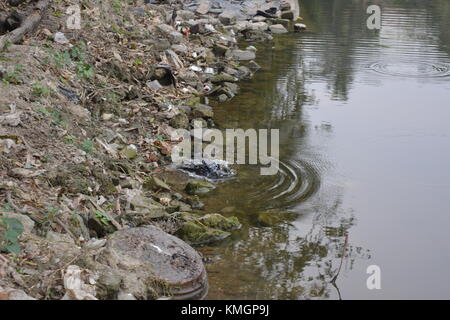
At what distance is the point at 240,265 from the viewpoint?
21.3 feet

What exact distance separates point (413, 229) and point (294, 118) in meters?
4.31

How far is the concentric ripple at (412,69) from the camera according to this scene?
14.8 metres

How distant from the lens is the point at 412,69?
15273mm

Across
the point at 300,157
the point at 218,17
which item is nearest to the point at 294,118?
the point at 300,157

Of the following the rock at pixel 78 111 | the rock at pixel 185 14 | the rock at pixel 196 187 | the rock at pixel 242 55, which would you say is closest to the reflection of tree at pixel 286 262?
the rock at pixel 196 187

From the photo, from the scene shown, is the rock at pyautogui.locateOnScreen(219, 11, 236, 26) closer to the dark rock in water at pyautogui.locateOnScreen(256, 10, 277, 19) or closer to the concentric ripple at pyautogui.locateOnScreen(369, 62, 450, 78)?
the dark rock in water at pyautogui.locateOnScreen(256, 10, 277, 19)

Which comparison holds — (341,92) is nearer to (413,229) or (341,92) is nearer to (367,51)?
(367,51)

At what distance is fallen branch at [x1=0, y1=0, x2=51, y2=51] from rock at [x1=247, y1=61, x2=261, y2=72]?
4.92 meters

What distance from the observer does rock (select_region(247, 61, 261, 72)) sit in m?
14.6

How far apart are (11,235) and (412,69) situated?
39.7 ft

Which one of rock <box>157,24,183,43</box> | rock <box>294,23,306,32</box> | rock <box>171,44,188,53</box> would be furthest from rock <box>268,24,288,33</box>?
rock <box>171,44,188,53</box>
